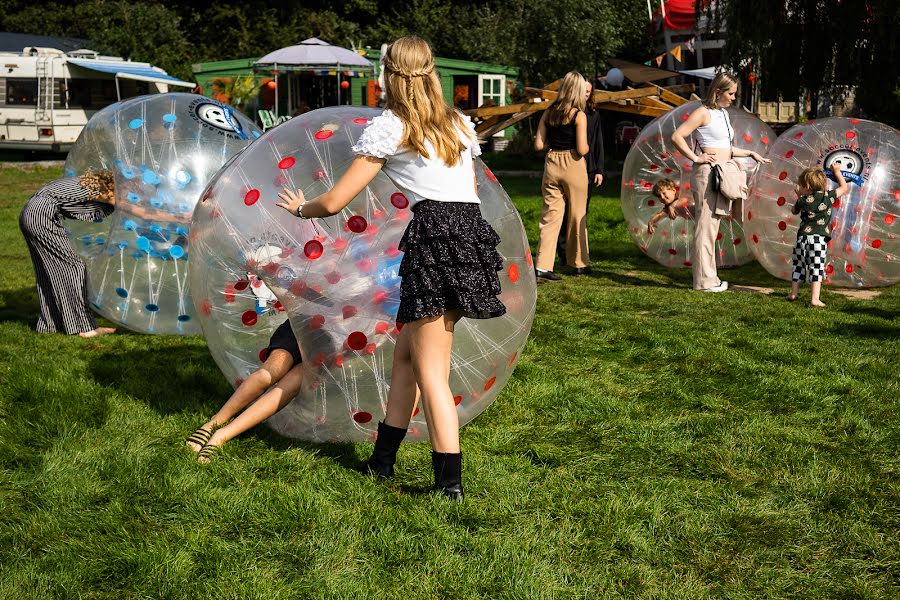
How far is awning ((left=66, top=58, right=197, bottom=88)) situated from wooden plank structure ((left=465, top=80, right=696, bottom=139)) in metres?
13.4

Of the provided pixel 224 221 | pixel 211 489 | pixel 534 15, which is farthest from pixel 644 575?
pixel 534 15

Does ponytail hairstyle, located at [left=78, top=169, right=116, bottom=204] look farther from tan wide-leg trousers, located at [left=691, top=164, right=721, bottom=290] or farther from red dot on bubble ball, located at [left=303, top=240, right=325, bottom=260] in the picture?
tan wide-leg trousers, located at [left=691, top=164, right=721, bottom=290]

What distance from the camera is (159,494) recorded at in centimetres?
398

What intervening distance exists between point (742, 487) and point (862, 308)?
15.0 ft

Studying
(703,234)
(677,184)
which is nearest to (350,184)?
(703,234)

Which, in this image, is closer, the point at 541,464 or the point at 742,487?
the point at 742,487

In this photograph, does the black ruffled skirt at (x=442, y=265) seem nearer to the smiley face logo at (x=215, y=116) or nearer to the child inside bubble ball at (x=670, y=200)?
the smiley face logo at (x=215, y=116)

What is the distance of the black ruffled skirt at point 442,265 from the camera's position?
382 centimetres

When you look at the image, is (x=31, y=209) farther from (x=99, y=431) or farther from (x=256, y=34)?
(x=256, y=34)

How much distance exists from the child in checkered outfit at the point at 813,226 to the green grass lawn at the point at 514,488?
1828mm

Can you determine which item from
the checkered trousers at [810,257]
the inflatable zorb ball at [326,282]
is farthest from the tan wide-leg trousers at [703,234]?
the inflatable zorb ball at [326,282]

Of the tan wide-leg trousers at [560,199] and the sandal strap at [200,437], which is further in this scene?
the tan wide-leg trousers at [560,199]

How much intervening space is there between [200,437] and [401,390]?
112 centimetres

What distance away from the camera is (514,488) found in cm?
414
